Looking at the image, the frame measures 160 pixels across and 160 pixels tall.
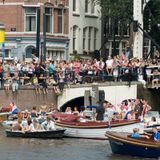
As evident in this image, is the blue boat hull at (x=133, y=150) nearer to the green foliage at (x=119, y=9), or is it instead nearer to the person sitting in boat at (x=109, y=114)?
the person sitting in boat at (x=109, y=114)

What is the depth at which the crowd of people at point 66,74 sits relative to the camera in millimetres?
65500

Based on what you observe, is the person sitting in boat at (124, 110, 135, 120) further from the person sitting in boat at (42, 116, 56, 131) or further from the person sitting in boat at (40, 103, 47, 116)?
the person sitting in boat at (40, 103, 47, 116)

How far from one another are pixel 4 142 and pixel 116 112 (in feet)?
21.3

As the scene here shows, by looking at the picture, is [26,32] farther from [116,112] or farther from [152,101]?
[116,112]

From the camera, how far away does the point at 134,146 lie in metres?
50.7

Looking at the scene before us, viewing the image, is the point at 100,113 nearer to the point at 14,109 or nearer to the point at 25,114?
the point at 25,114

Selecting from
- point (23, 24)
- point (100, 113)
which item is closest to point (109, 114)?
point (100, 113)

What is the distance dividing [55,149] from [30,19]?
33.8 metres

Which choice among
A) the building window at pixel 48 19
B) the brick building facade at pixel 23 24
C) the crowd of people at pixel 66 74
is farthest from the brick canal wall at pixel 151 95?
the building window at pixel 48 19

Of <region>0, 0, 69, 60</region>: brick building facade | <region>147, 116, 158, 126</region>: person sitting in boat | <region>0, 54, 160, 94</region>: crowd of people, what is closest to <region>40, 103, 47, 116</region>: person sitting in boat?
<region>0, 54, 160, 94</region>: crowd of people

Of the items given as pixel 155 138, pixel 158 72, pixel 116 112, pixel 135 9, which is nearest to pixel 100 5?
pixel 135 9

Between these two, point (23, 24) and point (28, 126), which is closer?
point (28, 126)

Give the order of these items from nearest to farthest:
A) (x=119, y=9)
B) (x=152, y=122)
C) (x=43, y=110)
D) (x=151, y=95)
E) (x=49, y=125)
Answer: (x=152, y=122) < (x=49, y=125) < (x=43, y=110) < (x=151, y=95) < (x=119, y=9)

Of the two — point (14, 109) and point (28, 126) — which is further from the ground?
point (14, 109)
